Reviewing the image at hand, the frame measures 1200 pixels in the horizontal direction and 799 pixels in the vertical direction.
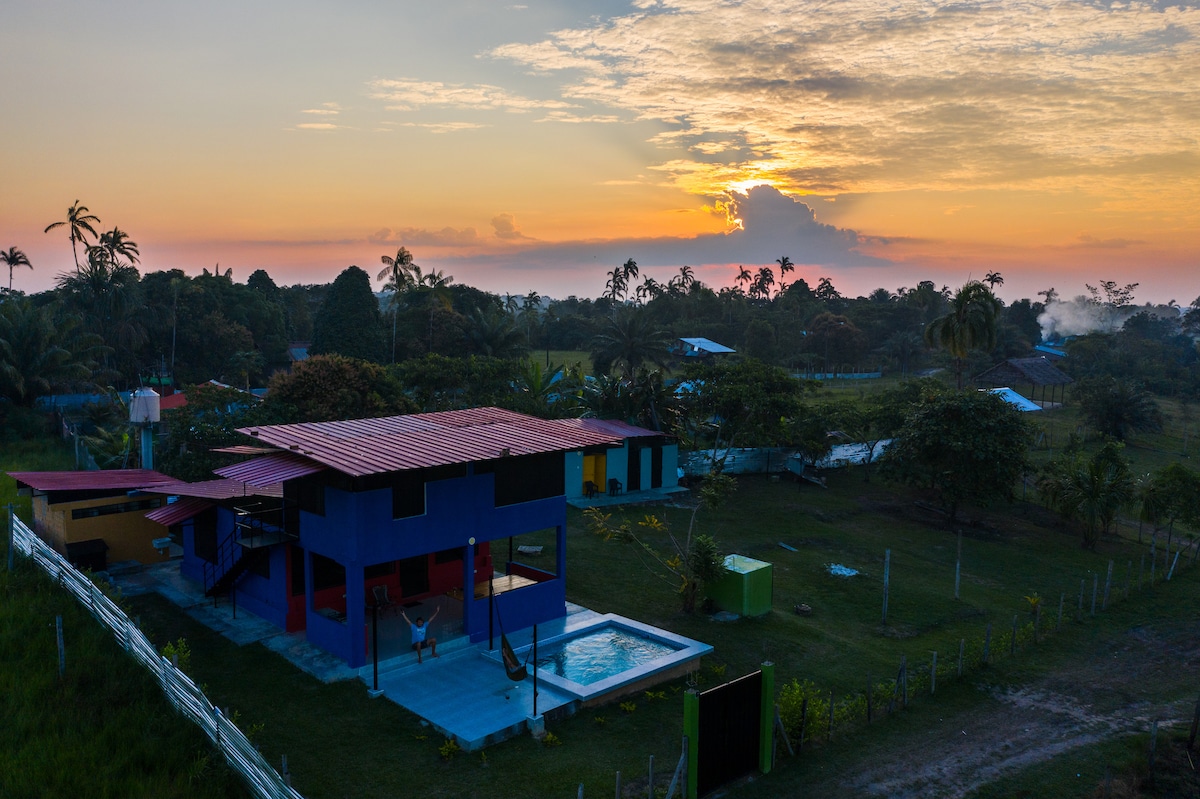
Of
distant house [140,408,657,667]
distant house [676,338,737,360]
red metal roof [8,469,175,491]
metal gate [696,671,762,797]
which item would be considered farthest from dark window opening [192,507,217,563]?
distant house [676,338,737,360]

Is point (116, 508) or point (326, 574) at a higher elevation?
point (116, 508)

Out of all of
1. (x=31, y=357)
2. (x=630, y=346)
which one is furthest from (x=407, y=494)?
(x=630, y=346)

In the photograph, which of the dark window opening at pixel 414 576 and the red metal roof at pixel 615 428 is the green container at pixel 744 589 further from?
the red metal roof at pixel 615 428

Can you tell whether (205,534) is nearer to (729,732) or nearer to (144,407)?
(144,407)

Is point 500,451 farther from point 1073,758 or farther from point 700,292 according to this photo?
point 700,292

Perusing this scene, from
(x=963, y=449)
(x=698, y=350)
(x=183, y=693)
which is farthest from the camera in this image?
(x=698, y=350)

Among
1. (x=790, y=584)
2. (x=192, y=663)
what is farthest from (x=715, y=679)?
(x=192, y=663)

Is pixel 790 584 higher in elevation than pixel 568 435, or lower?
lower
